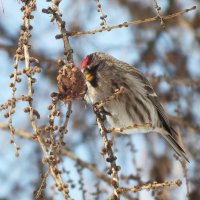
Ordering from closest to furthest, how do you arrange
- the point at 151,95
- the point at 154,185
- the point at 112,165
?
1. the point at 154,185
2. the point at 112,165
3. the point at 151,95

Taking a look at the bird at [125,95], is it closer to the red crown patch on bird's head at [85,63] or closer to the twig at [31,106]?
the red crown patch on bird's head at [85,63]

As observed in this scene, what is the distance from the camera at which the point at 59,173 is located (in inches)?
48.4

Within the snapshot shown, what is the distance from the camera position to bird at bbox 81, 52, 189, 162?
9.09 feet

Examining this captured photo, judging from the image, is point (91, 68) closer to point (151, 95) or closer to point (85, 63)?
point (85, 63)

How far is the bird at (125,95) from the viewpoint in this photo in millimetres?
2770

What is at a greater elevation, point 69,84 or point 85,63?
point 85,63

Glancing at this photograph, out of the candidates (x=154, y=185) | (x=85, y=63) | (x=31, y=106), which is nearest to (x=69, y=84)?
(x=31, y=106)

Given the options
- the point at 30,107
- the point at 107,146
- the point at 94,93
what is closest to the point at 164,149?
the point at 94,93

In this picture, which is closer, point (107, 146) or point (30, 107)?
point (30, 107)

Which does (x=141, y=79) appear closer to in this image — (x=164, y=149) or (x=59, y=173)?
(x=164, y=149)

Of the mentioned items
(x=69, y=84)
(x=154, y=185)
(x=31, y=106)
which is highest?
(x=69, y=84)

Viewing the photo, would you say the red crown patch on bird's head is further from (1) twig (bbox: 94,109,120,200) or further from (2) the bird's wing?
(1) twig (bbox: 94,109,120,200)

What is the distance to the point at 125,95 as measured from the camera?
9.60 ft

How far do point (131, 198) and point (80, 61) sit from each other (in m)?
0.81
